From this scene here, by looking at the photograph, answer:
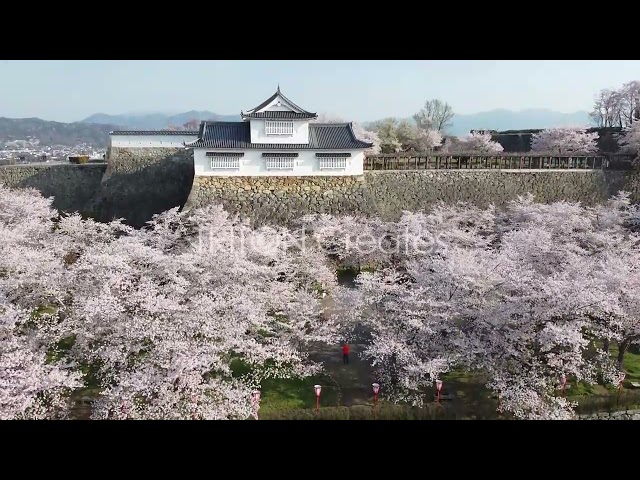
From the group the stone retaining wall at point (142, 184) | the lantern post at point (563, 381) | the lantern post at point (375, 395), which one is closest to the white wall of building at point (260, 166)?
the stone retaining wall at point (142, 184)

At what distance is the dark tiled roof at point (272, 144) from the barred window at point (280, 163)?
0.44 m

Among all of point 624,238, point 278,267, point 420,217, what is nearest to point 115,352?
point 278,267

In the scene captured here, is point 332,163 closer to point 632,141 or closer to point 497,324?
point 497,324

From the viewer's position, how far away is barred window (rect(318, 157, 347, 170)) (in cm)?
1561

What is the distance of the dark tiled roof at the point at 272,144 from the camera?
1504 centimetres

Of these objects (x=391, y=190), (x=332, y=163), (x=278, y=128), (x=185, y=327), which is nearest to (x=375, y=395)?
(x=185, y=327)

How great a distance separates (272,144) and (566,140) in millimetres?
16005

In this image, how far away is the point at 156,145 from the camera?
19312mm

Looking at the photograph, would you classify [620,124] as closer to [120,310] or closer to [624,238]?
[624,238]

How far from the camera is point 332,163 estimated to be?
1570 centimetres

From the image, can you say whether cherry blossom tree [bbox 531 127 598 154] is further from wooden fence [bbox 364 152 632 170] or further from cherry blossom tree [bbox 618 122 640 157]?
wooden fence [bbox 364 152 632 170]

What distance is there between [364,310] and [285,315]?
1684 mm

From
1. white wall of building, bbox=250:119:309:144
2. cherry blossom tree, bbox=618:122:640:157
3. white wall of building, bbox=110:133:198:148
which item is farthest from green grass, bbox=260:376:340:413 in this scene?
cherry blossom tree, bbox=618:122:640:157

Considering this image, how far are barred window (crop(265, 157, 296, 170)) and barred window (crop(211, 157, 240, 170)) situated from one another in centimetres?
114
